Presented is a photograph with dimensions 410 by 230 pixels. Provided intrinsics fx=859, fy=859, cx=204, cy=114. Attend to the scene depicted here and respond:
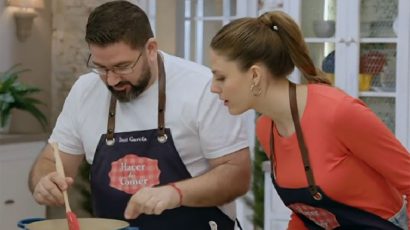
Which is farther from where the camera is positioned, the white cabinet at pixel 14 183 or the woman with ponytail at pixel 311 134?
the white cabinet at pixel 14 183

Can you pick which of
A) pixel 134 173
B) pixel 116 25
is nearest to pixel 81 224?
pixel 134 173

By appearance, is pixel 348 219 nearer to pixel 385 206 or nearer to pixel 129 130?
pixel 385 206

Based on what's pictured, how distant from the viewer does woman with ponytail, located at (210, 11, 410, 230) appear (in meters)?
1.93

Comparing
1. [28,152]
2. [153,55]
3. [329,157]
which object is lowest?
[28,152]

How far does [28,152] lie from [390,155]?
3813mm

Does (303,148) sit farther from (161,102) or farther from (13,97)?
(13,97)

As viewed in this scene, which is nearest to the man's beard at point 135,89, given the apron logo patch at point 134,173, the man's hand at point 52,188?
the apron logo patch at point 134,173

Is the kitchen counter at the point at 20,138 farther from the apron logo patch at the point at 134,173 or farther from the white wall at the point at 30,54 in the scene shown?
the apron logo patch at the point at 134,173

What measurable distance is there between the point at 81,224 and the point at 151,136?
347 millimetres

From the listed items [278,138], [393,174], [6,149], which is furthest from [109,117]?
[6,149]

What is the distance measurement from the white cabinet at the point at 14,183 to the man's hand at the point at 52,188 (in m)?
3.15

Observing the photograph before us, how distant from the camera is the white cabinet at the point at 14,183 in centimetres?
527

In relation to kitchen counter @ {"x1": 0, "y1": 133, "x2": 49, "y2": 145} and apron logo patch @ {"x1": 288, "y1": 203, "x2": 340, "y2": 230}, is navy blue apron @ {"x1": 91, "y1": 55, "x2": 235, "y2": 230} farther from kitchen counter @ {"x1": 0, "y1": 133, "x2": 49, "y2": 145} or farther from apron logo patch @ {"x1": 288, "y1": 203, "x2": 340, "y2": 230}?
kitchen counter @ {"x1": 0, "y1": 133, "x2": 49, "y2": 145}

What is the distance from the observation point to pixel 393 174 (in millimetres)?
1930
